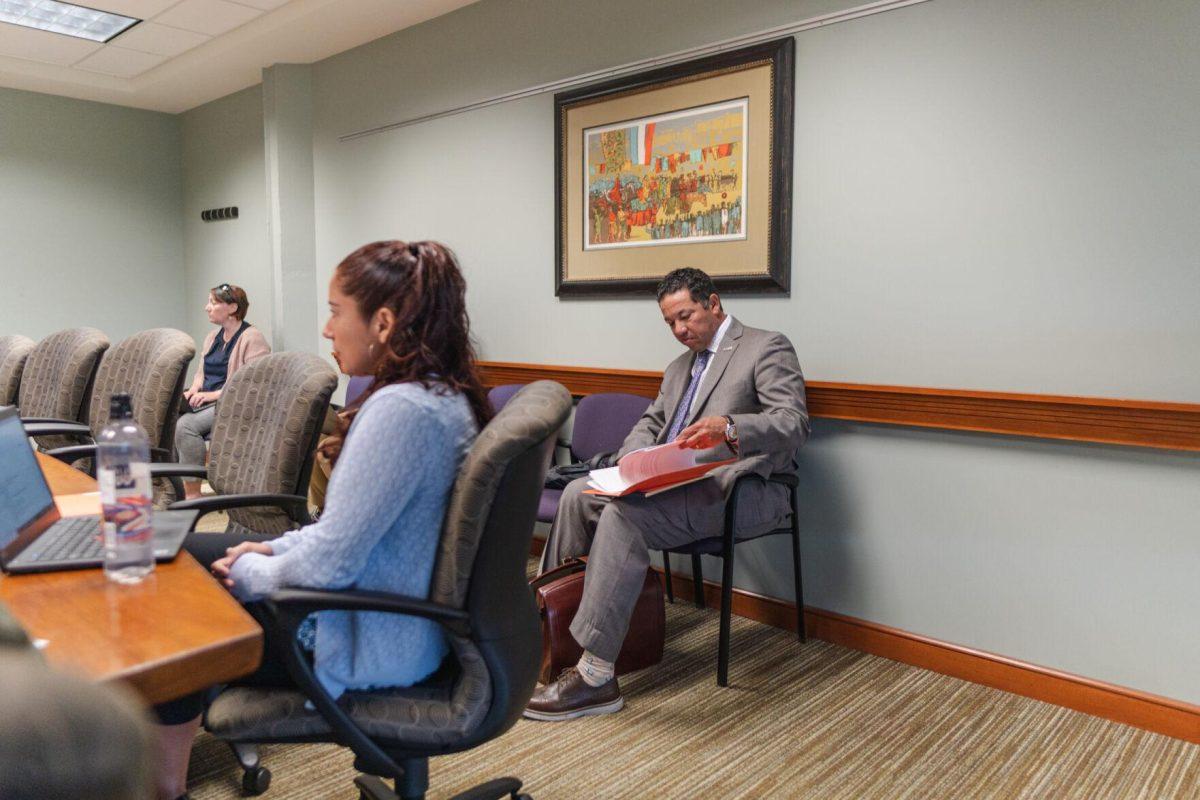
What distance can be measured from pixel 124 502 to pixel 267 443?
82 centimetres

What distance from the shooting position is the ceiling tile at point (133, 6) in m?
4.05

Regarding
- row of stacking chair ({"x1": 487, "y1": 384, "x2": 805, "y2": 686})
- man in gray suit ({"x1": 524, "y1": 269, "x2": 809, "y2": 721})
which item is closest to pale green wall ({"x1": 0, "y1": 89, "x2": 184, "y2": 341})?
row of stacking chair ({"x1": 487, "y1": 384, "x2": 805, "y2": 686})

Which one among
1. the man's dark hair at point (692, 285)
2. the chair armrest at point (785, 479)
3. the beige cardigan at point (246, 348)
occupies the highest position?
the man's dark hair at point (692, 285)

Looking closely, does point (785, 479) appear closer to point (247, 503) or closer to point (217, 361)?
point (247, 503)

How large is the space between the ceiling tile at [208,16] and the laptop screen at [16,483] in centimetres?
337

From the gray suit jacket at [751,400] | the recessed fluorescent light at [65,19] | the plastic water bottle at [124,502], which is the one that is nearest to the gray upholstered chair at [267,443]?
the plastic water bottle at [124,502]

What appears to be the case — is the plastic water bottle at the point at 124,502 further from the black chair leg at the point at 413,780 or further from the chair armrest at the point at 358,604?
the black chair leg at the point at 413,780

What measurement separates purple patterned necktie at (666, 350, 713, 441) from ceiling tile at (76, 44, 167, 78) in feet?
13.5

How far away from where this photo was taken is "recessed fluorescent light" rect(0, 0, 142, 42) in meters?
4.26

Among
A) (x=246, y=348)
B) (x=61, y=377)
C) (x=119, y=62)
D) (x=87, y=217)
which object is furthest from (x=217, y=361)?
(x=87, y=217)

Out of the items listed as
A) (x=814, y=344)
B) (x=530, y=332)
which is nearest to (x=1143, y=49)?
(x=814, y=344)

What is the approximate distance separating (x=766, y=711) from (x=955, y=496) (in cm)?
82

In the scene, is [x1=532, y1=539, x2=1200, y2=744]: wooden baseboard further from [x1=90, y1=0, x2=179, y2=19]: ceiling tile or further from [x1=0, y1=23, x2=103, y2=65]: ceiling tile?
[x1=0, y1=23, x2=103, y2=65]: ceiling tile

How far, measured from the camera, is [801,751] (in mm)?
2010
